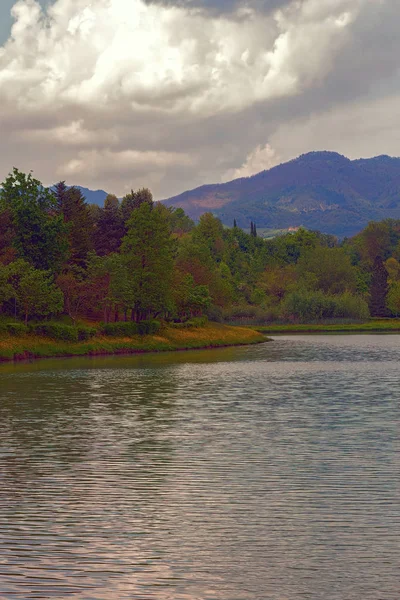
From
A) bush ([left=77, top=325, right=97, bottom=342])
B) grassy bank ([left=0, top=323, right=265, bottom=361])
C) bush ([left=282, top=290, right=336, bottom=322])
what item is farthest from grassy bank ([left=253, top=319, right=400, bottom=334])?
bush ([left=77, top=325, right=97, bottom=342])

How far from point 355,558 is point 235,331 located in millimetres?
117155

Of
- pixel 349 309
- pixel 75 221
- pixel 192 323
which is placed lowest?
pixel 192 323

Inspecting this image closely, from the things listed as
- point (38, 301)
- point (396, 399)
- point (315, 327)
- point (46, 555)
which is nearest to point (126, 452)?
point (46, 555)

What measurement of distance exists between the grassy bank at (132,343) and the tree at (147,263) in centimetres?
470

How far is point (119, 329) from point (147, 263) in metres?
15.1

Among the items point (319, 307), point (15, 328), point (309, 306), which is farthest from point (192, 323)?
point (319, 307)

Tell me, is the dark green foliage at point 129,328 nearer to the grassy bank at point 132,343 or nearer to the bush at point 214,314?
the grassy bank at point 132,343

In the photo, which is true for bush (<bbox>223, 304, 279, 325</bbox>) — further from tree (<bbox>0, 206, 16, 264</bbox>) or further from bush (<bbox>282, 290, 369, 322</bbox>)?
tree (<bbox>0, 206, 16, 264</bbox>)

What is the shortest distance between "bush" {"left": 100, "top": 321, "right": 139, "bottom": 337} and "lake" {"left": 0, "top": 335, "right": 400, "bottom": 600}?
180 feet

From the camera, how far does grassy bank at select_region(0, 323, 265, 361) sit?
87750 millimetres

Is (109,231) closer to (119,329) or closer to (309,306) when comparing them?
(119,329)

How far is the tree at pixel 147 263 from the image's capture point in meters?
112

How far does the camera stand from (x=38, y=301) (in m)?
95.2

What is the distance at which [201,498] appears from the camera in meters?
20.3
